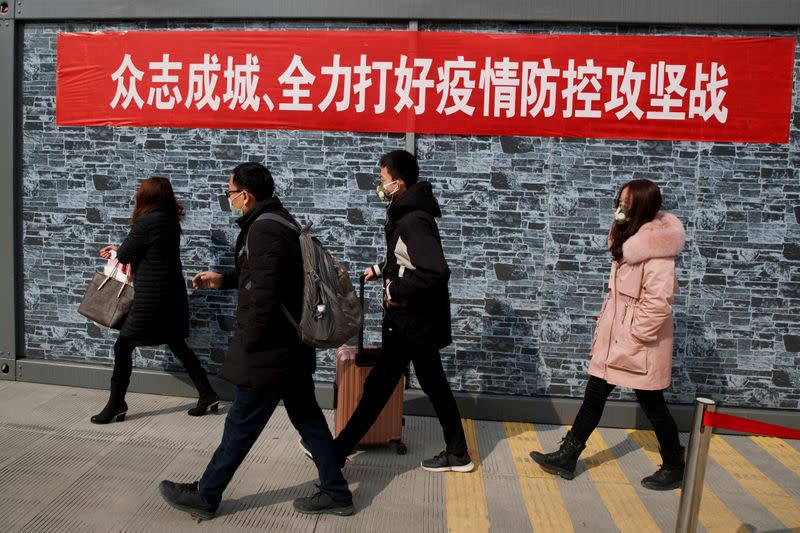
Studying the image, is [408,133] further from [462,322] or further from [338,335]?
[338,335]

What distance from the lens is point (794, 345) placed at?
5445 millimetres

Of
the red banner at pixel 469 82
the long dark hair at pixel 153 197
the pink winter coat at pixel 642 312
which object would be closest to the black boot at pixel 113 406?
the long dark hair at pixel 153 197

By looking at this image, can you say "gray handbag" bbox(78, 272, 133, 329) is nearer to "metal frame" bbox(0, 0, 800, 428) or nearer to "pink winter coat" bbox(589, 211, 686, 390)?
"metal frame" bbox(0, 0, 800, 428)

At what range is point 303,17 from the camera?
546cm

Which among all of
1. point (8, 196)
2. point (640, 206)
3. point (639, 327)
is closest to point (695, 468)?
point (639, 327)

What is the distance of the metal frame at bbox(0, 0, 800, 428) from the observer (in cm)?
523

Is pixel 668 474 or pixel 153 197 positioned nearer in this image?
pixel 668 474

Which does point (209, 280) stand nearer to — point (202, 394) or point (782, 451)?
point (202, 394)

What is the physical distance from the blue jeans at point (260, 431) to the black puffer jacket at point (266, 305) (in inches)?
4.3

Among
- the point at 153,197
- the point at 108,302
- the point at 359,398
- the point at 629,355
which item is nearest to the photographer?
the point at 629,355

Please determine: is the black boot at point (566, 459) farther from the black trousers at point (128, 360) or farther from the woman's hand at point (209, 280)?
the black trousers at point (128, 360)

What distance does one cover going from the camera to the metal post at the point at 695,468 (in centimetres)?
324

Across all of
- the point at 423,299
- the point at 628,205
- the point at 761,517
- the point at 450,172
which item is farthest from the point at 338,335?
the point at 761,517

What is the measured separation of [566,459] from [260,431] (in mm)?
1883
